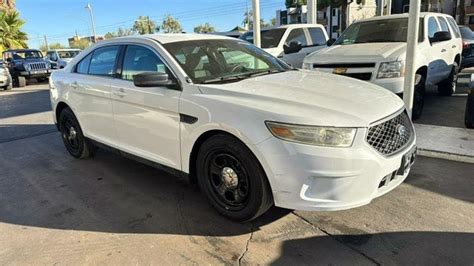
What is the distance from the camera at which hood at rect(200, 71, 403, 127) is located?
288cm

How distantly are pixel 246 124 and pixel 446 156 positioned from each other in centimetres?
325

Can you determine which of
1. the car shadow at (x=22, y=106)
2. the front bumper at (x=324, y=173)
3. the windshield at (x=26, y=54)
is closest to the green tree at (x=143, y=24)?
the windshield at (x=26, y=54)

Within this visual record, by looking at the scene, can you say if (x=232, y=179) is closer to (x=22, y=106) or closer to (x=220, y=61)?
(x=220, y=61)

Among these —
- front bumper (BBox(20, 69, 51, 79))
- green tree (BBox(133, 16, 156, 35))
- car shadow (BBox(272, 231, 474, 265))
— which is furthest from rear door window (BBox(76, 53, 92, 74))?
green tree (BBox(133, 16, 156, 35))

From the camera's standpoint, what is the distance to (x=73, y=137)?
5.50 metres

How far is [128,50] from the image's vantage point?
4344 millimetres

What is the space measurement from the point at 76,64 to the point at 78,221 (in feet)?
8.31

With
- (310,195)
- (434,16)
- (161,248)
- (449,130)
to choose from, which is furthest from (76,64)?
(434,16)

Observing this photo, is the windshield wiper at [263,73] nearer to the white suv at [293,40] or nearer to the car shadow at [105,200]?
the car shadow at [105,200]

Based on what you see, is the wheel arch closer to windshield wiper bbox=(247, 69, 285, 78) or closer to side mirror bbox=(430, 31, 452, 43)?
windshield wiper bbox=(247, 69, 285, 78)

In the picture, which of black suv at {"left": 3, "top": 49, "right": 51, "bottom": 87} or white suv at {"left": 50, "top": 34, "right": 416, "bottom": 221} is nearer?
white suv at {"left": 50, "top": 34, "right": 416, "bottom": 221}

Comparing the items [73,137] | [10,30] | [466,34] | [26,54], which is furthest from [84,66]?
[10,30]

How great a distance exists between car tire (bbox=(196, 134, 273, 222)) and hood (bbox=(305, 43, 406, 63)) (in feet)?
12.3

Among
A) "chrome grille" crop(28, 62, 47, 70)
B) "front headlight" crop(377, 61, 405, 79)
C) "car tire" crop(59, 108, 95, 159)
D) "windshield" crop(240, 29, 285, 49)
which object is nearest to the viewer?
"car tire" crop(59, 108, 95, 159)
